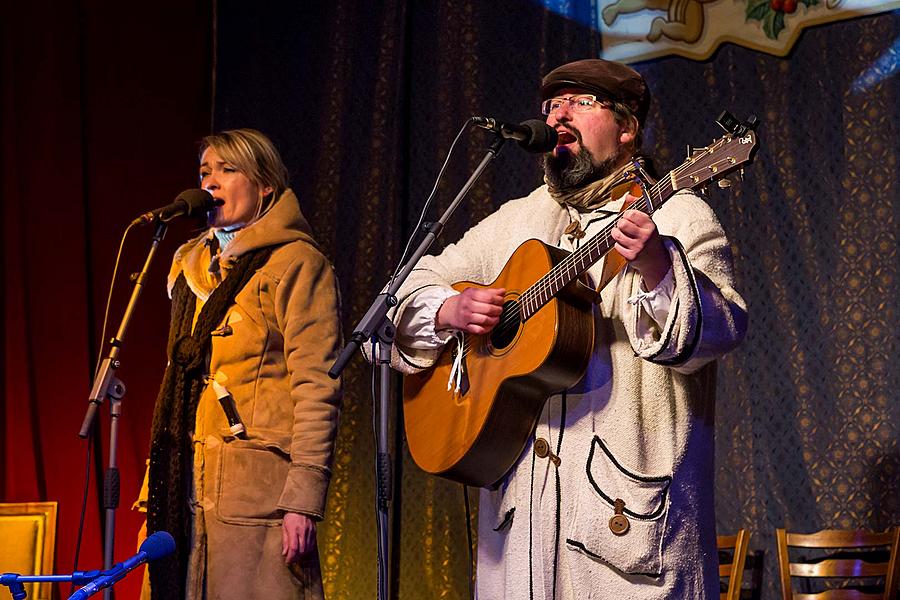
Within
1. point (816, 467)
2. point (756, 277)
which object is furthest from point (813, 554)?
point (756, 277)

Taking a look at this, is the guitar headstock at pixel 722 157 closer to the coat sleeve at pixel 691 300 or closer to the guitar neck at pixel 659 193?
the guitar neck at pixel 659 193

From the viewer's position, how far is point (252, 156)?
342 centimetres

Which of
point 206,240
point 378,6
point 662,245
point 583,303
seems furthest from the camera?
point 378,6

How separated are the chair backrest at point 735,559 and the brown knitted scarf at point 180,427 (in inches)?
85.4

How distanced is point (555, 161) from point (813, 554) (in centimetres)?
248

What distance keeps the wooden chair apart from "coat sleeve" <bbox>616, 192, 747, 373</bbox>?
→ 2183 mm

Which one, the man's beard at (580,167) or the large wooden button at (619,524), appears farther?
the man's beard at (580,167)

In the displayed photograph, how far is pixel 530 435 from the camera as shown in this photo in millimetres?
2482

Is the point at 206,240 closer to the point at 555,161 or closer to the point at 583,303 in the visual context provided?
the point at 555,161

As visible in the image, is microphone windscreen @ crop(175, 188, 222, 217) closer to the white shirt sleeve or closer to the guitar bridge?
the white shirt sleeve

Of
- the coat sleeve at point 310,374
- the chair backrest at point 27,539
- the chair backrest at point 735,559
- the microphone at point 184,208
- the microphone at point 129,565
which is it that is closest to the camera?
the microphone at point 129,565

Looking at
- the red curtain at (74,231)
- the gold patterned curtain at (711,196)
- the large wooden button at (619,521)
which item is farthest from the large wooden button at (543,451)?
the red curtain at (74,231)

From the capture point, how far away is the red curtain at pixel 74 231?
4.82 metres

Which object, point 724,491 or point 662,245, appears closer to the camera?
point 662,245
